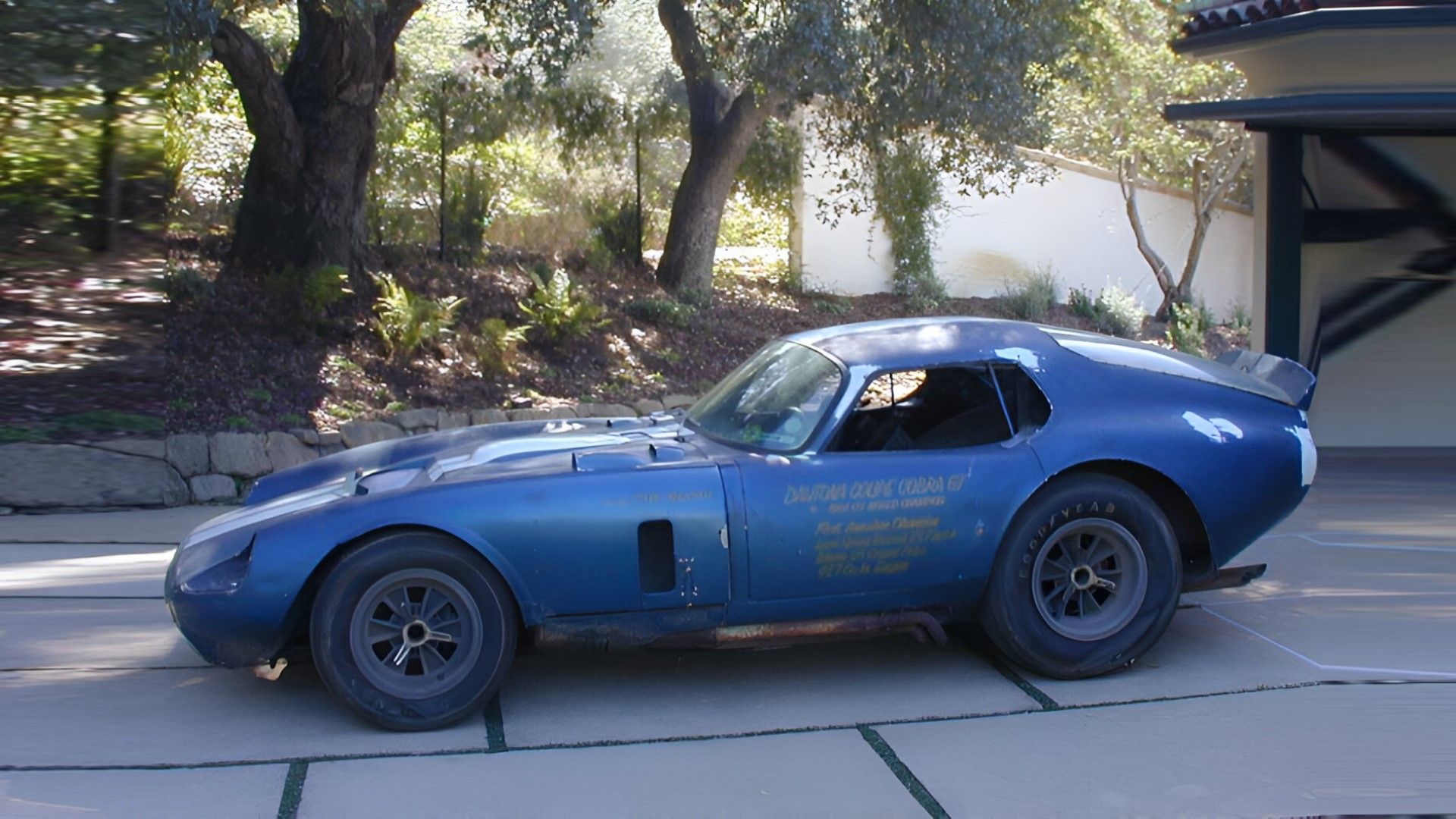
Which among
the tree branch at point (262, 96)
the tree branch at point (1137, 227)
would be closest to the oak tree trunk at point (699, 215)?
the tree branch at point (262, 96)

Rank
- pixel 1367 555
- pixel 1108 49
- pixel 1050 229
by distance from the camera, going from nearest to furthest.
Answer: pixel 1367 555, pixel 1108 49, pixel 1050 229

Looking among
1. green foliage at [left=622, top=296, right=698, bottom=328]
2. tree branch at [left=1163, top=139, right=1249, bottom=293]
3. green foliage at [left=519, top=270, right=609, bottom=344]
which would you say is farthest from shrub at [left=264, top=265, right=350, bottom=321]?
tree branch at [left=1163, top=139, right=1249, bottom=293]

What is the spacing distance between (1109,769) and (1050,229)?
15.0 meters

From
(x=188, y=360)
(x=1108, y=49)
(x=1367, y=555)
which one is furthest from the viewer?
(x=1108, y=49)

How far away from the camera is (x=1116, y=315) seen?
683 inches

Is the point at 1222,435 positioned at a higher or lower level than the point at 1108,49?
lower

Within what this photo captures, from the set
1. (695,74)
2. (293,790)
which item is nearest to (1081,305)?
(695,74)

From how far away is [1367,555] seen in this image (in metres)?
6.50

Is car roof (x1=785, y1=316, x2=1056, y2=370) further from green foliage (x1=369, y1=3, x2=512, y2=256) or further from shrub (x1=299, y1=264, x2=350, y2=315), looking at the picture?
green foliage (x1=369, y1=3, x2=512, y2=256)

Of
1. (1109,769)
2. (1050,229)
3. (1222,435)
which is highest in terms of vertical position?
(1050,229)

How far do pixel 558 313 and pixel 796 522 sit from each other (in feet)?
28.2

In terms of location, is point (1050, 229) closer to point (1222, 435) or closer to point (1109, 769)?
point (1222, 435)

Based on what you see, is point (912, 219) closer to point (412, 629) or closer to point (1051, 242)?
point (1051, 242)

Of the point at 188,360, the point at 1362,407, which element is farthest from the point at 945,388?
the point at 188,360
